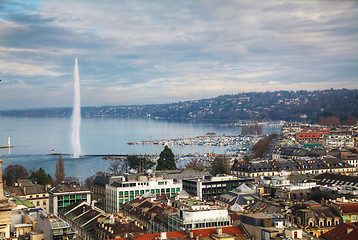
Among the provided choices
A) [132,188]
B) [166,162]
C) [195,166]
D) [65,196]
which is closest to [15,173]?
[166,162]

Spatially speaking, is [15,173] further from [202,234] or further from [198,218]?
[202,234]

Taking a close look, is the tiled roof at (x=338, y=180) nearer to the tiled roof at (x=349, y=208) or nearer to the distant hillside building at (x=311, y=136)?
the tiled roof at (x=349, y=208)

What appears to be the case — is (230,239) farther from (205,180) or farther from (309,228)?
(205,180)

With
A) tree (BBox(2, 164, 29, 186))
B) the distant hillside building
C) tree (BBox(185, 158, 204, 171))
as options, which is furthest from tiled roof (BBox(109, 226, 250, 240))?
the distant hillside building

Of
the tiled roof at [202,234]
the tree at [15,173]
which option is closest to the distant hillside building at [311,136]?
the tree at [15,173]

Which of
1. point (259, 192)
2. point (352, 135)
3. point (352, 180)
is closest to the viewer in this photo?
point (259, 192)

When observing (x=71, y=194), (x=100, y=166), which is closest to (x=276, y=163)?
(x=71, y=194)
